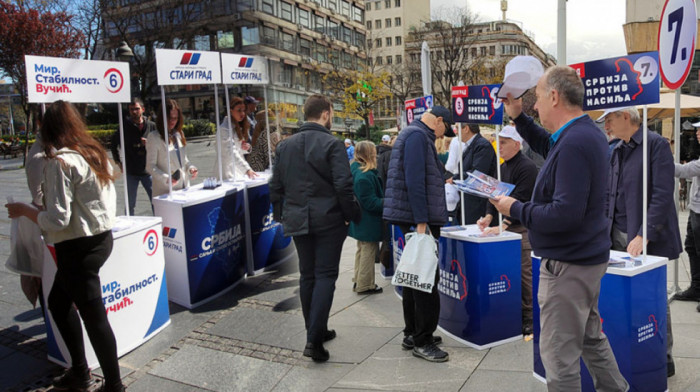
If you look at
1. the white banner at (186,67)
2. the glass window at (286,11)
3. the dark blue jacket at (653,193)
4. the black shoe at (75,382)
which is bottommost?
the black shoe at (75,382)

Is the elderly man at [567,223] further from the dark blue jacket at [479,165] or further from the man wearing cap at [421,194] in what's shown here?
the dark blue jacket at [479,165]

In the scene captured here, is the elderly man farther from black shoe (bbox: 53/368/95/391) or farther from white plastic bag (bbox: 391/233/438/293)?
black shoe (bbox: 53/368/95/391)

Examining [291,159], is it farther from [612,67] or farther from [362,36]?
[362,36]

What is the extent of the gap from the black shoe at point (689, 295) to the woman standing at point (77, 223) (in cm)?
515

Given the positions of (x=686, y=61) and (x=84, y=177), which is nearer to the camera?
(x=84, y=177)

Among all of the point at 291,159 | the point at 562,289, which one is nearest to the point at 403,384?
the point at 562,289

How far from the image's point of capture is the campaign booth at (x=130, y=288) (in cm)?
393

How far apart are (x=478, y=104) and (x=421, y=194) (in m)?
1.14

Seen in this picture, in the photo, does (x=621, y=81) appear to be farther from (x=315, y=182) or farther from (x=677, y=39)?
(x=315, y=182)

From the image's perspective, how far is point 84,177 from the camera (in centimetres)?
329

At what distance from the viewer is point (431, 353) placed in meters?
3.84

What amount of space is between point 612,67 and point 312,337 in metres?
2.82

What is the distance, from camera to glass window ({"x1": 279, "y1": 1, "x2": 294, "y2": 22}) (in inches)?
1709

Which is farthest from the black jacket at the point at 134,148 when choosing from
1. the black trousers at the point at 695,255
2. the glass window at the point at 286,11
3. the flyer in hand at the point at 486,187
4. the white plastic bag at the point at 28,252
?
the glass window at the point at 286,11
